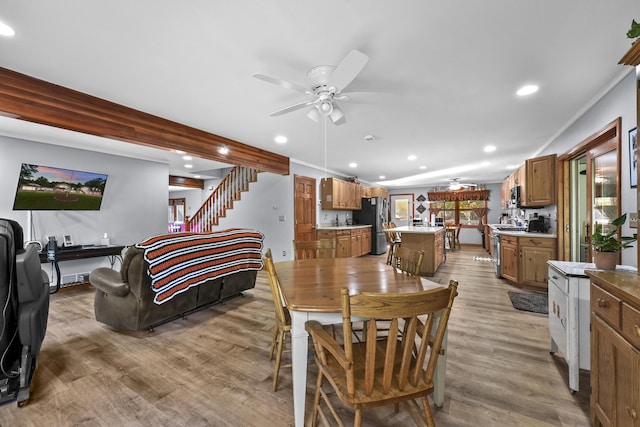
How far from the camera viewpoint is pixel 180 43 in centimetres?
200

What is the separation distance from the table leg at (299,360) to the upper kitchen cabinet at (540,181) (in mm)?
4719

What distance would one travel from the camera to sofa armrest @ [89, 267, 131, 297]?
2.70m

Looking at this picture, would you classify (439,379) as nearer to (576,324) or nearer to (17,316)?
(576,324)

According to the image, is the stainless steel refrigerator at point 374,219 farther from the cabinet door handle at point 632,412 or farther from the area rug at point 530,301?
the cabinet door handle at point 632,412

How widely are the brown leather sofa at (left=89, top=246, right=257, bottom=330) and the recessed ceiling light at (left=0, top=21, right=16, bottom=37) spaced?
5.85 feet

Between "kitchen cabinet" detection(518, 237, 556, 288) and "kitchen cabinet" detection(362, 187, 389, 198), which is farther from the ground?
"kitchen cabinet" detection(362, 187, 389, 198)

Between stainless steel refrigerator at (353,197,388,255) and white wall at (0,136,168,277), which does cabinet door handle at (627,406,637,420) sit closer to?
white wall at (0,136,168,277)

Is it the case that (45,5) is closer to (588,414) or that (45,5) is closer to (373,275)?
(373,275)

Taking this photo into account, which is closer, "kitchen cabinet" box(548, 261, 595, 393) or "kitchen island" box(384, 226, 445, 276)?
"kitchen cabinet" box(548, 261, 595, 393)

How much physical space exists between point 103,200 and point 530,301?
23.4 feet

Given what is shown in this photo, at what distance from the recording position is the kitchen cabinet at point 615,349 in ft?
3.77

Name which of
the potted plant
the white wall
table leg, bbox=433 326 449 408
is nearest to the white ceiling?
the white wall

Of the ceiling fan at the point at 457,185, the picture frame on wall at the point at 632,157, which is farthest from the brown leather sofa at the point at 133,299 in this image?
the ceiling fan at the point at 457,185

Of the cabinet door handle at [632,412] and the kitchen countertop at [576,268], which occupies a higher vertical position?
the kitchen countertop at [576,268]
